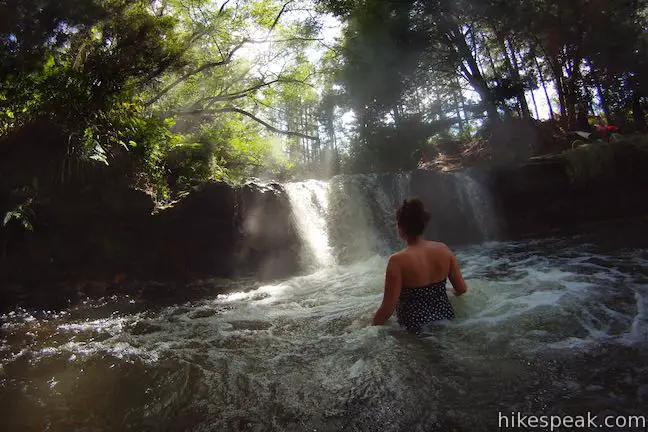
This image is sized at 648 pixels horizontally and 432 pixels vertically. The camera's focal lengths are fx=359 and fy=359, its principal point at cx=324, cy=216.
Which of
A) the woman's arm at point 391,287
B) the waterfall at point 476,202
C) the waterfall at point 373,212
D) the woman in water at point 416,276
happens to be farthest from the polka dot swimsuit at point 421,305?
the waterfall at point 476,202

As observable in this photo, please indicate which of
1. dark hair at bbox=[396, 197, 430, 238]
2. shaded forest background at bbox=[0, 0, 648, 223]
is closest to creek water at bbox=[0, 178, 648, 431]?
dark hair at bbox=[396, 197, 430, 238]

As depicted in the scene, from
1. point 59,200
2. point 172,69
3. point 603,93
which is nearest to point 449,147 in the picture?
point 603,93

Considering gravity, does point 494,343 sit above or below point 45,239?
below

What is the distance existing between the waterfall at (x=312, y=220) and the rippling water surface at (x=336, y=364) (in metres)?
3.98

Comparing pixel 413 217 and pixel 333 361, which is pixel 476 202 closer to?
pixel 413 217

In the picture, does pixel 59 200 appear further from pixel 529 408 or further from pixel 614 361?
pixel 614 361

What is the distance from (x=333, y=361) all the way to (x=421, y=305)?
37.3 inches

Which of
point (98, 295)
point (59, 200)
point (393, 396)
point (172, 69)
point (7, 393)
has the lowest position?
point (393, 396)

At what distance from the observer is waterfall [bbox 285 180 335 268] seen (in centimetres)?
931

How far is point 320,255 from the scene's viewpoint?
9.37 meters

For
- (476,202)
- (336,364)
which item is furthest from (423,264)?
(476,202)

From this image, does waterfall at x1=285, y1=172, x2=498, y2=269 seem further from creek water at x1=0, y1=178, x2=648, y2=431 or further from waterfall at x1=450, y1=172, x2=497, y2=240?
creek water at x1=0, y1=178, x2=648, y2=431

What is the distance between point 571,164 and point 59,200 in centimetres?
1399

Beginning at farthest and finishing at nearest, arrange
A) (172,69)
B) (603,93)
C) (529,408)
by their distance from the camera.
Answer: (603,93) → (172,69) → (529,408)
